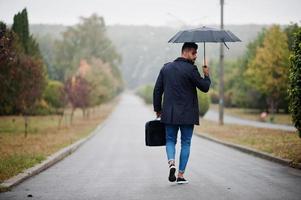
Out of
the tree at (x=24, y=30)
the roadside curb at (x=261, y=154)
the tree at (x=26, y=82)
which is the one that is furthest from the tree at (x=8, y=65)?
the roadside curb at (x=261, y=154)

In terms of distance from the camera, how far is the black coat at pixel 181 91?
7.80m

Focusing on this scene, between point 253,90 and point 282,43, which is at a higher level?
point 282,43

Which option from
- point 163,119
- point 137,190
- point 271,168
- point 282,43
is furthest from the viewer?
point 282,43

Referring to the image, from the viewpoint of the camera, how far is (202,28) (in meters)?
8.99

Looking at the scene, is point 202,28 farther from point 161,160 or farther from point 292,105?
point 161,160

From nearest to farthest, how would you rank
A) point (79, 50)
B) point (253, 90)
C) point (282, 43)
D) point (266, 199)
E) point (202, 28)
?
point (266, 199)
point (202, 28)
point (282, 43)
point (253, 90)
point (79, 50)

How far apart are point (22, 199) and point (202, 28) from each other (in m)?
4.29

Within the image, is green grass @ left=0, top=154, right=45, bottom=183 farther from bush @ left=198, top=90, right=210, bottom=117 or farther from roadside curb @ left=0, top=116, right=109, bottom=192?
bush @ left=198, top=90, right=210, bottom=117

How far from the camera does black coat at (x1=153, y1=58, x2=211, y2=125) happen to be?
7801 mm

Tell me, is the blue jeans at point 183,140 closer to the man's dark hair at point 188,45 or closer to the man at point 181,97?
the man at point 181,97

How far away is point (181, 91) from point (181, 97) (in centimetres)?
9

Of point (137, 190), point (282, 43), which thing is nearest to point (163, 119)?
point (137, 190)

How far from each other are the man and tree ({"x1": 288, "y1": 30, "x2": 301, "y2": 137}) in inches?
134

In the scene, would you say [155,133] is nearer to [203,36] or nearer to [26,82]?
[203,36]
